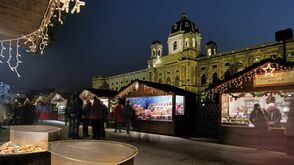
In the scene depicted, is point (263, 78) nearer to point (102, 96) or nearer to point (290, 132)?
point (290, 132)

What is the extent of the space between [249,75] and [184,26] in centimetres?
6358

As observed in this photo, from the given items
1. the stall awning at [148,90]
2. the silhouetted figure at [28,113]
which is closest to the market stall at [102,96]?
the stall awning at [148,90]

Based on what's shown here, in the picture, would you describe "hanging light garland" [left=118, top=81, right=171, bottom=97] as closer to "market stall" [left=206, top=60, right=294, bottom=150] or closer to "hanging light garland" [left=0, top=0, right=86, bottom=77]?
"market stall" [left=206, top=60, right=294, bottom=150]

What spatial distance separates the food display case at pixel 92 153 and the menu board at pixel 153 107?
11.7m

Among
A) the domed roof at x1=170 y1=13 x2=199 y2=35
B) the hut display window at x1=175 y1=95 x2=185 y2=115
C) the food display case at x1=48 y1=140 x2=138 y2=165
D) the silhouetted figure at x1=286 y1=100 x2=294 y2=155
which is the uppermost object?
the domed roof at x1=170 y1=13 x2=199 y2=35

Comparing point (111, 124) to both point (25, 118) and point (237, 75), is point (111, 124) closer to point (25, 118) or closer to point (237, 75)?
point (25, 118)

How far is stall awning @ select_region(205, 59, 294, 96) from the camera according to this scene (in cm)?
987

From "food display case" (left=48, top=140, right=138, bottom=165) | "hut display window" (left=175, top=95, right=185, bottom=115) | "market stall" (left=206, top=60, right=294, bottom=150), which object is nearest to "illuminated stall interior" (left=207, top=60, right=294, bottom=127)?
"market stall" (left=206, top=60, right=294, bottom=150)

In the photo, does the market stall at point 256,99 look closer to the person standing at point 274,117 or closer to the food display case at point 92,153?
the person standing at point 274,117

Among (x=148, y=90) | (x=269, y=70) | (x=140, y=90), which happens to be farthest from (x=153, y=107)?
(x=269, y=70)

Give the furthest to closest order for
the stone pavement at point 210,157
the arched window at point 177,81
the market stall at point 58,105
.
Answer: the arched window at point 177,81 < the market stall at point 58,105 < the stone pavement at point 210,157

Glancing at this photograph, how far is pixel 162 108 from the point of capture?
15539 millimetres

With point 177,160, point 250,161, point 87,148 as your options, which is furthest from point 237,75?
point 87,148

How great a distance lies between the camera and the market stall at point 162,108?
48.9 feet
